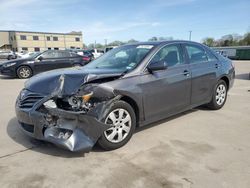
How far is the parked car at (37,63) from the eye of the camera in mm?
12023

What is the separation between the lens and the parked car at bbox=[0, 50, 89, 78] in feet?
39.4

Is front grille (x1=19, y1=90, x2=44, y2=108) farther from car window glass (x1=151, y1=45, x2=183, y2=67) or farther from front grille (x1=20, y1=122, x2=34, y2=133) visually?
car window glass (x1=151, y1=45, x2=183, y2=67)

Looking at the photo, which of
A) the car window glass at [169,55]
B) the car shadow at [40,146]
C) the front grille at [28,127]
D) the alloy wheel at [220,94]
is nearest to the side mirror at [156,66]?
the car window glass at [169,55]

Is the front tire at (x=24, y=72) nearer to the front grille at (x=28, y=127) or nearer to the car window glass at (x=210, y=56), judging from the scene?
the front grille at (x=28, y=127)

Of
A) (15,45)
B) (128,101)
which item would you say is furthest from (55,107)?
(15,45)

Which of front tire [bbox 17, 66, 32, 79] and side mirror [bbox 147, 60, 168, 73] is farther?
front tire [bbox 17, 66, 32, 79]

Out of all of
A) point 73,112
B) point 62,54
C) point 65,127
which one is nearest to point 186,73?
point 73,112

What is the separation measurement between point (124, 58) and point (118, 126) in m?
1.41

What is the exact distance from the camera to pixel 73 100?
3322 mm

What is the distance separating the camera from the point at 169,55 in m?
4.48

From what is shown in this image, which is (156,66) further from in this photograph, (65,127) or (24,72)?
(24,72)

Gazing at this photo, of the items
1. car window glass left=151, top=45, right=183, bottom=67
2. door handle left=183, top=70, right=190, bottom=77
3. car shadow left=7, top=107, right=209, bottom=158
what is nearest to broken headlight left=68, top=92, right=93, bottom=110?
car shadow left=7, top=107, right=209, bottom=158

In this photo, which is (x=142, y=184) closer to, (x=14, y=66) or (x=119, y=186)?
(x=119, y=186)

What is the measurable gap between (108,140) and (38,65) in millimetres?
10015
